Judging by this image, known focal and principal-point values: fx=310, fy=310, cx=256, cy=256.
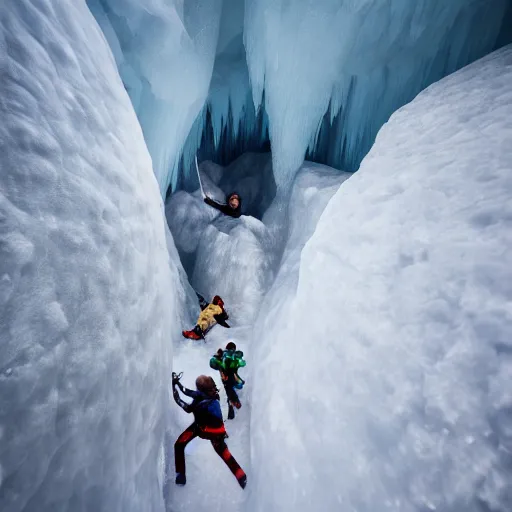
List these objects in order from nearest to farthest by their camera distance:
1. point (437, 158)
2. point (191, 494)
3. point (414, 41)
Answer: point (437, 158) → point (191, 494) → point (414, 41)

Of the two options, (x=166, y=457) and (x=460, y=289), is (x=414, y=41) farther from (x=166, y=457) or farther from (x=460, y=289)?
(x=166, y=457)

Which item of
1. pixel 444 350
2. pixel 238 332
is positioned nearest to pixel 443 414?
pixel 444 350

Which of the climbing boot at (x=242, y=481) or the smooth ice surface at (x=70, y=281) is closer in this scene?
the smooth ice surface at (x=70, y=281)

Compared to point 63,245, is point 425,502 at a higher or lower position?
lower

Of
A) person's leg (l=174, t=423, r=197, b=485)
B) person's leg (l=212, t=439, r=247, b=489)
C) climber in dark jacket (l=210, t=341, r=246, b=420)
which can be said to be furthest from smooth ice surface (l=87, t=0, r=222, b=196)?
person's leg (l=212, t=439, r=247, b=489)

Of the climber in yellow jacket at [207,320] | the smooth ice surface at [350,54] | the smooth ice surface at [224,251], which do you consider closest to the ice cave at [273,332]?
the climber in yellow jacket at [207,320]

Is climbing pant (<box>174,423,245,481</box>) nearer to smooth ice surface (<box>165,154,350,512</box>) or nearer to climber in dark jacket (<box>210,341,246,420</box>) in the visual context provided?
smooth ice surface (<box>165,154,350,512</box>)

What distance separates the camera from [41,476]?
4.02ft

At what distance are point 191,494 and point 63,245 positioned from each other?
2627 millimetres

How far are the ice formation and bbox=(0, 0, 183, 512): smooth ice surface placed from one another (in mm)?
4988

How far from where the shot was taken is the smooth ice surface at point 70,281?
1.17 metres

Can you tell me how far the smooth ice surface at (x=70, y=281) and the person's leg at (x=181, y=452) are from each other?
0.40m

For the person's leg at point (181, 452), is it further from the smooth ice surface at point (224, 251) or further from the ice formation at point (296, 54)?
the ice formation at point (296, 54)

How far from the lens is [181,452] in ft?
9.27
